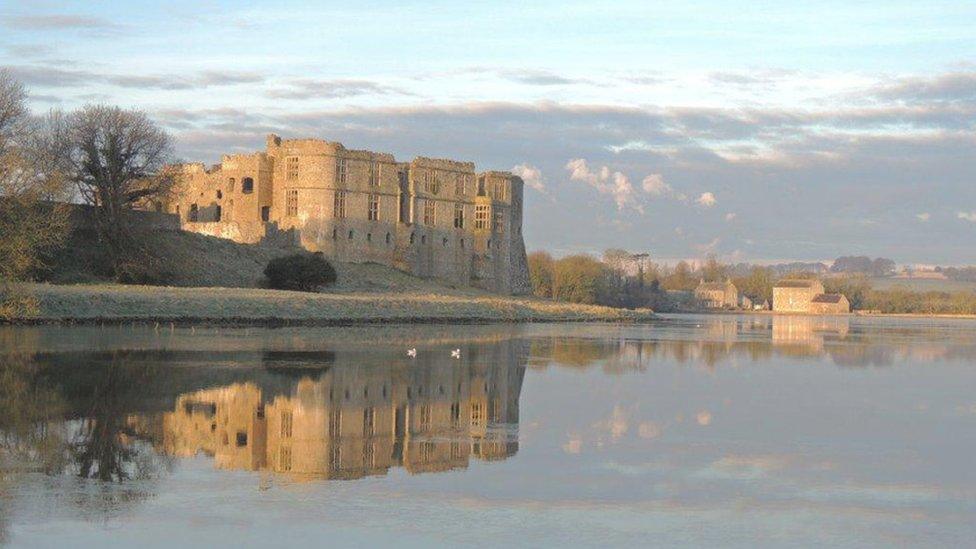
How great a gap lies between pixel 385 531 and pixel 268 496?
171cm

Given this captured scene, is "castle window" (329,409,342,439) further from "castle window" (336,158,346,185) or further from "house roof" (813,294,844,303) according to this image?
"house roof" (813,294,844,303)

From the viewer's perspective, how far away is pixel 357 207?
64625 millimetres

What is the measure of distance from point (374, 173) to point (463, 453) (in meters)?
53.5

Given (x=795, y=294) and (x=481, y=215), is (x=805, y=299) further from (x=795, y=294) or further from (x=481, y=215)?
(x=481, y=215)

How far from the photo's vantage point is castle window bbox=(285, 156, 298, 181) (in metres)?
63.9

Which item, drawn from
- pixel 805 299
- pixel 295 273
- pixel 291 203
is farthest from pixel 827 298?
pixel 295 273

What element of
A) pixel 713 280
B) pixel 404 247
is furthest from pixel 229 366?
pixel 713 280

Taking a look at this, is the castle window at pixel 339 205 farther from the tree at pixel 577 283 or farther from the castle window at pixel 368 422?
the castle window at pixel 368 422

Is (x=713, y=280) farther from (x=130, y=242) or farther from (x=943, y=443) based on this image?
(x=943, y=443)

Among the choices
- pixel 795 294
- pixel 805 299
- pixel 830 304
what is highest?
pixel 795 294

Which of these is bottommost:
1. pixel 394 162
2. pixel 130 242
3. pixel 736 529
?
pixel 736 529

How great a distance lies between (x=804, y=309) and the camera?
13800 centimetres

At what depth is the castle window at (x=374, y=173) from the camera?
65625 millimetres

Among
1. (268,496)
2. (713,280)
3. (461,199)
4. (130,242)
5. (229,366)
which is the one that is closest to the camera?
(268,496)
